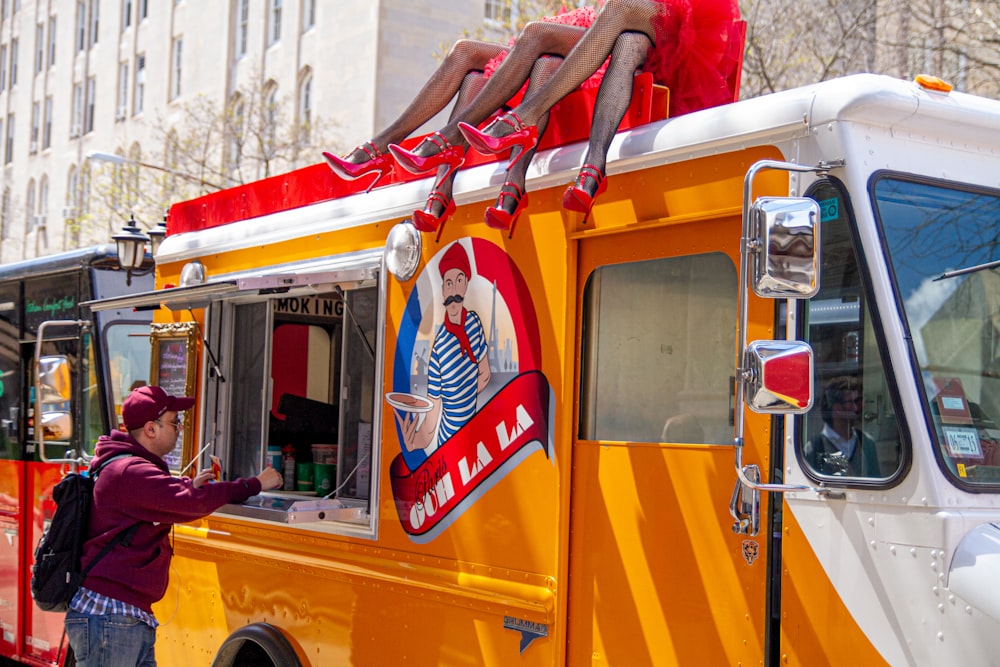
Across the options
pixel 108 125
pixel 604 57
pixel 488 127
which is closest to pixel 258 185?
pixel 488 127

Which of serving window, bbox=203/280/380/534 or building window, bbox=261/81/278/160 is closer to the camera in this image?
serving window, bbox=203/280/380/534

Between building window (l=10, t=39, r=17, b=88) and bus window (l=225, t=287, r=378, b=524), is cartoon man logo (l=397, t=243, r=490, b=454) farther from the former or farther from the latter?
building window (l=10, t=39, r=17, b=88)

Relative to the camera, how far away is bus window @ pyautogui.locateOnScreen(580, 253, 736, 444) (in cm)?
372

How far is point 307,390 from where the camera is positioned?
628cm

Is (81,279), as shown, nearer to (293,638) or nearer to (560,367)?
(293,638)

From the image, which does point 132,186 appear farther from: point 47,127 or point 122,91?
point 47,127

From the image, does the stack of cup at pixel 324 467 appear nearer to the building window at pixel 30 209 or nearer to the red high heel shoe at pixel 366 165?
the red high heel shoe at pixel 366 165

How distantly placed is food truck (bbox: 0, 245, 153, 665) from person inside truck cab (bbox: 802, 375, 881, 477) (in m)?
5.06

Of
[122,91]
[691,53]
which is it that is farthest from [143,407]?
[122,91]

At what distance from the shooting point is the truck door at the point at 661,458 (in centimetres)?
358

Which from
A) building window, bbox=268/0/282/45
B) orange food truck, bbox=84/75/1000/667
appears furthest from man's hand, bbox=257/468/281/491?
building window, bbox=268/0/282/45

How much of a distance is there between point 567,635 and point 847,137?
6.27ft

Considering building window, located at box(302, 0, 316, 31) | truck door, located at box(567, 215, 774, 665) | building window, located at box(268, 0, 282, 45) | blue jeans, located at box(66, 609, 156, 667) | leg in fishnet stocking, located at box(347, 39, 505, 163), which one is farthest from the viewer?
building window, located at box(268, 0, 282, 45)

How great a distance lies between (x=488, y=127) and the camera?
448 cm
